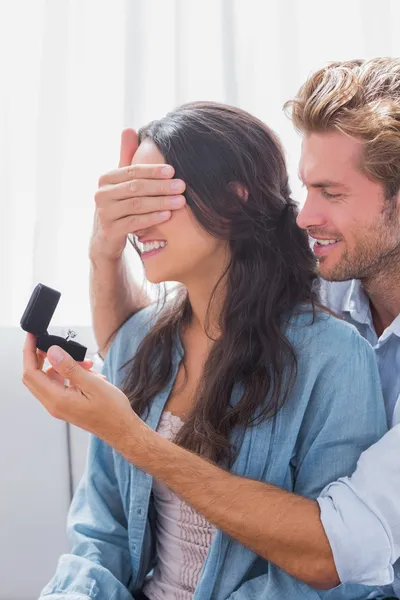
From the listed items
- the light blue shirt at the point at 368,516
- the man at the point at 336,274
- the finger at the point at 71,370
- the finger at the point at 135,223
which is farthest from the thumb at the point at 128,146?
the light blue shirt at the point at 368,516

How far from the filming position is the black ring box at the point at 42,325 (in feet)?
3.80

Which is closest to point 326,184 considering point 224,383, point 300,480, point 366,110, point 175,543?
point 366,110

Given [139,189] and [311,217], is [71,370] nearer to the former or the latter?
[139,189]

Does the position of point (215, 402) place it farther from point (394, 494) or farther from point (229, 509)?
point (394, 494)

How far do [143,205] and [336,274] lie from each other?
1.11 ft

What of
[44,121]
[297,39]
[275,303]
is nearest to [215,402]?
[275,303]

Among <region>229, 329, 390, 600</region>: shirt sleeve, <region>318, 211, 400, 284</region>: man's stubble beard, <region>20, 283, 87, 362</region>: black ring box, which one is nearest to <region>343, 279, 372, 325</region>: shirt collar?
<region>318, 211, 400, 284</region>: man's stubble beard

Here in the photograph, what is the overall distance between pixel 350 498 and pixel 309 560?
10cm

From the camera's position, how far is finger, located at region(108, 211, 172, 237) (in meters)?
1.26

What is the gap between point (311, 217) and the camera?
1311 mm

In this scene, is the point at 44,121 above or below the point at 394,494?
above

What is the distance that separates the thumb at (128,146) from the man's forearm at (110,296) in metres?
0.20

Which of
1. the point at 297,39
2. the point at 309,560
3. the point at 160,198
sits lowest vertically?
the point at 309,560

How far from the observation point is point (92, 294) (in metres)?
1.53
